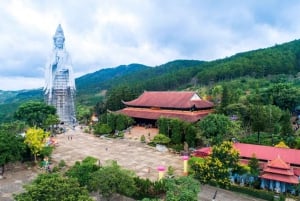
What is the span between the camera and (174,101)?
4947 cm

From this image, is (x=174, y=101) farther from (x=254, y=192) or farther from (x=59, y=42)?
(x=59, y=42)

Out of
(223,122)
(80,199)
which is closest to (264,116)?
(223,122)

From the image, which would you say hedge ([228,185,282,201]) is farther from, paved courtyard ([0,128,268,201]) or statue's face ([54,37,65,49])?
statue's face ([54,37,65,49])

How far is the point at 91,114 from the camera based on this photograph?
6869cm

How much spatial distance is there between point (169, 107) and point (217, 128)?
15809 millimetres

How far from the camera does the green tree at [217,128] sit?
33322mm

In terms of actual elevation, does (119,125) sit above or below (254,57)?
below

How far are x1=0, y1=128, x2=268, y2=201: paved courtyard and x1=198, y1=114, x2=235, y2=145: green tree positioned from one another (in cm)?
422

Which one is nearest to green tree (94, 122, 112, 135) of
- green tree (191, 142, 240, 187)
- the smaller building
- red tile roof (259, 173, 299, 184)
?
green tree (191, 142, 240, 187)

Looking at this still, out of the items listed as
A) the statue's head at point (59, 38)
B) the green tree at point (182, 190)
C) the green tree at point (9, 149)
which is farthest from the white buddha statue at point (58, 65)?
the green tree at point (182, 190)

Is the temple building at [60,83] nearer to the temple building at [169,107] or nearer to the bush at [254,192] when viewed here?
the temple building at [169,107]

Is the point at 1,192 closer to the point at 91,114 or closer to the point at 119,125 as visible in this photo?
the point at 119,125

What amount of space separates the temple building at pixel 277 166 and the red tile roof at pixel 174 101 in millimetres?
19044

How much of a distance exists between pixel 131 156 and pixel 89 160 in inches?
348
